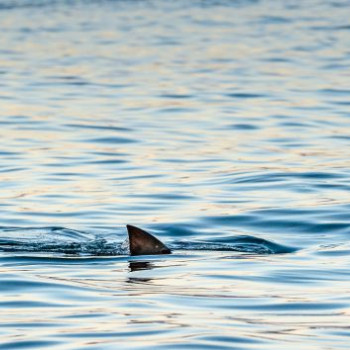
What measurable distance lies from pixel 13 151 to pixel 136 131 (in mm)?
2288

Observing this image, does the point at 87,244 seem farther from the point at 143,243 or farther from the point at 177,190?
the point at 177,190

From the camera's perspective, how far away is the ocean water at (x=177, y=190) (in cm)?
838

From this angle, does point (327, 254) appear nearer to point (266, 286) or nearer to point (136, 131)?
point (266, 286)

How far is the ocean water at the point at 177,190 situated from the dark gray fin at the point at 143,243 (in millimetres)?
113

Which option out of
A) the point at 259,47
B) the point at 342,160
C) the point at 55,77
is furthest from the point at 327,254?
the point at 259,47

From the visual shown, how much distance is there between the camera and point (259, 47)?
30.6 meters

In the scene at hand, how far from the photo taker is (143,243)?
10727 millimetres

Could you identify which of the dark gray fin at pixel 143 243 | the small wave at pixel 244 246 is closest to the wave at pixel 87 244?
the small wave at pixel 244 246

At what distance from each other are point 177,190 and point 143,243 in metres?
3.83

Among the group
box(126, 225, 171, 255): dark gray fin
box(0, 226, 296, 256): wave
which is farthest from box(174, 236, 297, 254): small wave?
box(126, 225, 171, 255): dark gray fin

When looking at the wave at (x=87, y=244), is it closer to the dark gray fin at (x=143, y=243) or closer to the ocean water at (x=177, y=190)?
the ocean water at (x=177, y=190)

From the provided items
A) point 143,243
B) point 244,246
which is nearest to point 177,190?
point 244,246

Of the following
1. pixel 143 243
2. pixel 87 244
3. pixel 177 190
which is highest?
pixel 143 243

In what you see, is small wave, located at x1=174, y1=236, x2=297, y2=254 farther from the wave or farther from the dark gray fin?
the dark gray fin
